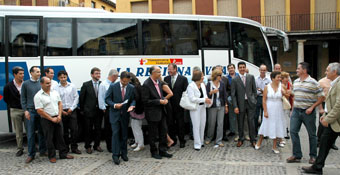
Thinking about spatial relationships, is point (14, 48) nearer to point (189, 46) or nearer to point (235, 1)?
point (189, 46)

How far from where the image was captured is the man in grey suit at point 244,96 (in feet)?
22.2

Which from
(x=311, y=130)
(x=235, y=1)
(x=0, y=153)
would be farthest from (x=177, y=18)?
(x=235, y=1)

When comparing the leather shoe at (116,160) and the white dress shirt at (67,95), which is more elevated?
the white dress shirt at (67,95)

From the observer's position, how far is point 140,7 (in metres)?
21.9

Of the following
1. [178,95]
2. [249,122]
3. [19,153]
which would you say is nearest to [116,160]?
[178,95]

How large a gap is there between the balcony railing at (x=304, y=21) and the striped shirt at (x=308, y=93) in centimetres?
1531

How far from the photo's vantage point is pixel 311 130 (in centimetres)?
528

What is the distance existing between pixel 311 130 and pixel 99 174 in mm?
3899

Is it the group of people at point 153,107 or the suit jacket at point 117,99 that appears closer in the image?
the group of people at point 153,107

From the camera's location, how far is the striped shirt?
521 centimetres

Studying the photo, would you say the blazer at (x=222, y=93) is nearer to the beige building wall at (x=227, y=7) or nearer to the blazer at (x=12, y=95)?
the blazer at (x=12, y=95)

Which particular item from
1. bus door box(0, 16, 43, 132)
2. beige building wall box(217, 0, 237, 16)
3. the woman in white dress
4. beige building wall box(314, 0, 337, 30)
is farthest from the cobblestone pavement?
beige building wall box(217, 0, 237, 16)

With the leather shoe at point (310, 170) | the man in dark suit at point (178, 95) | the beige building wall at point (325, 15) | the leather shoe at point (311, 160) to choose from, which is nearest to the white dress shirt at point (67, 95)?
the man in dark suit at point (178, 95)

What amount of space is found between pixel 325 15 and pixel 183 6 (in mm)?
9493
